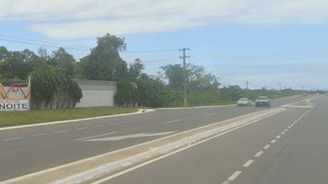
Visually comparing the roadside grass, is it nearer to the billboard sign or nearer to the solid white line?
the billboard sign

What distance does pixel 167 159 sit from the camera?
9836 mm

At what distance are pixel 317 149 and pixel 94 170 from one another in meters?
7.70

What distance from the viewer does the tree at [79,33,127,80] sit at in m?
58.7

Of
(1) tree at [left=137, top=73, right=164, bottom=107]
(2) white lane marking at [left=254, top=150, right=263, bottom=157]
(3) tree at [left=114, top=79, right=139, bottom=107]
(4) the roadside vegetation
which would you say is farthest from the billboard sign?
(2) white lane marking at [left=254, top=150, right=263, bottom=157]

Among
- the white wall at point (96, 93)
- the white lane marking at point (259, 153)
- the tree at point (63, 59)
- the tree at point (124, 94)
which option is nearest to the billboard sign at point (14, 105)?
the white wall at point (96, 93)

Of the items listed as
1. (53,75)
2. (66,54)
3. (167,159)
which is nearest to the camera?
(167,159)

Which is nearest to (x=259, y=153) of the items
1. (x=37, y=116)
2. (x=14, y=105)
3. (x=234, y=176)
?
(x=234, y=176)

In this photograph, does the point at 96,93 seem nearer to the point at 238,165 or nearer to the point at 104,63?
the point at 104,63

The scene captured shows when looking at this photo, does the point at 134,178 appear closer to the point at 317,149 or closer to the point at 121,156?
the point at 121,156

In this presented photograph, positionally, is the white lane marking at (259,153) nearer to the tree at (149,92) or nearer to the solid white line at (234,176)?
the solid white line at (234,176)

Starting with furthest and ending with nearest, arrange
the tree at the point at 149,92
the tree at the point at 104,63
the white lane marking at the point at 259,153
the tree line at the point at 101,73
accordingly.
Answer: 1. the tree at the point at 104,63
2. the tree at the point at 149,92
3. the tree line at the point at 101,73
4. the white lane marking at the point at 259,153

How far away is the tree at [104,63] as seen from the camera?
5869 centimetres

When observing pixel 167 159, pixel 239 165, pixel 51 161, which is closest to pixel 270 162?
pixel 239 165

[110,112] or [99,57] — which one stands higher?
[99,57]
